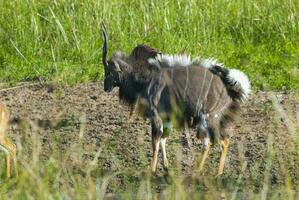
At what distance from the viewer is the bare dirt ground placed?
29.6ft

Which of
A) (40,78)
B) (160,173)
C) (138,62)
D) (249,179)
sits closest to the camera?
(249,179)

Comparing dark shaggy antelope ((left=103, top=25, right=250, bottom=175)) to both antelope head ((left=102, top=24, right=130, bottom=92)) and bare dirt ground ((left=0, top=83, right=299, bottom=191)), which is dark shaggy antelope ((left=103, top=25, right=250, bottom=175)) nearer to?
bare dirt ground ((left=0, top=83, right=299, bottom=191))

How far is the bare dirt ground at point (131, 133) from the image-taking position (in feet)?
29.6

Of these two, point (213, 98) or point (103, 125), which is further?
point (103, 125)

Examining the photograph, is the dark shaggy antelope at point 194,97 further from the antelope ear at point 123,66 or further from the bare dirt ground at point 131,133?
the antelope ear at point 123,66

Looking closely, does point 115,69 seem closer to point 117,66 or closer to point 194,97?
point 117,66

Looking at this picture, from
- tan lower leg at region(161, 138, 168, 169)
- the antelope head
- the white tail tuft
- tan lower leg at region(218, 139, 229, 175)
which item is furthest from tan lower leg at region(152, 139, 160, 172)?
the antelope head

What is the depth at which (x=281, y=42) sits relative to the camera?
40.2 ft

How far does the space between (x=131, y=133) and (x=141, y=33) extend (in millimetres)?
2724

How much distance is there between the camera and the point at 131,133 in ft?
32.4

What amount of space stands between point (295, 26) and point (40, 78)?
3116mm

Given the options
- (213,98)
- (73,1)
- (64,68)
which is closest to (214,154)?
(213,98)

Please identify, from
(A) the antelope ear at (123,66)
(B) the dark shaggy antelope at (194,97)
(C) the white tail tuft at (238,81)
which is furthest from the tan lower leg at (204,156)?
(A) the antelope ear at (123,66)

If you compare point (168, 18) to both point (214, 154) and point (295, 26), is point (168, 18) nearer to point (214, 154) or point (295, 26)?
point (295, 26)
